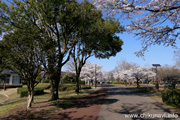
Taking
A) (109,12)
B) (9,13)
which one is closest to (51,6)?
(9,13)

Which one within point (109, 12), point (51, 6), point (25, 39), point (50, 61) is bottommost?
point (50, 61)

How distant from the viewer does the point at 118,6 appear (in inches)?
295

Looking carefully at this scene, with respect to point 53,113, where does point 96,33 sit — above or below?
above

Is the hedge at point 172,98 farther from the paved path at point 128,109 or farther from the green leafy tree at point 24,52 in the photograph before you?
the green leafy tree at point 24,52

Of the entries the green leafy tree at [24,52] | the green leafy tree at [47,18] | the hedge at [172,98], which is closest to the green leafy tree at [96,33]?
the green leafy tree at [47,18]

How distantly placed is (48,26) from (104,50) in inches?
376

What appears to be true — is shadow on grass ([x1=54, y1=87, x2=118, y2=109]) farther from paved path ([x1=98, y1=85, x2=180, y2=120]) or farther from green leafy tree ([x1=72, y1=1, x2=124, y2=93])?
green leafy tree ([x1=72, y1=1, x2=124, y2=93])

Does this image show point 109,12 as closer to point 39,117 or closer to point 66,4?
point 66,4

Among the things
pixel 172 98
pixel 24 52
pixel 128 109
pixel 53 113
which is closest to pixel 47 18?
pixel 24 52

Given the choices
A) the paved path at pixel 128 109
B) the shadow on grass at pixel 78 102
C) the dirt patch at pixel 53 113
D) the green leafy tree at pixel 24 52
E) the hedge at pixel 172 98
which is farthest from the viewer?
the shadow on grass at pixel 78 102

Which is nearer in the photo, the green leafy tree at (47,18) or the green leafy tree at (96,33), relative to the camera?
the green leafy tree at (47,18)

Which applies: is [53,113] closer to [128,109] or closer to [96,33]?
[128,109]

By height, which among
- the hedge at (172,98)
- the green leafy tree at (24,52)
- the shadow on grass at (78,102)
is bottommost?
the shadow on grass at (78,102)

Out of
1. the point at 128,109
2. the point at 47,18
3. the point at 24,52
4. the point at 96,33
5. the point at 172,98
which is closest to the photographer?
the point at 24,52
